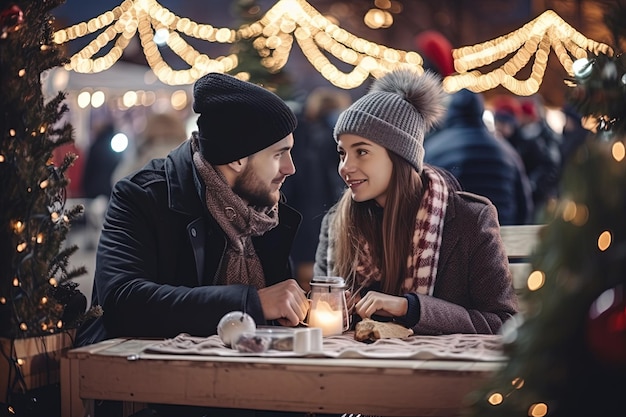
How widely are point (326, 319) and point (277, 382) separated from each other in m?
0.56

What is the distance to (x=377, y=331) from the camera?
2.91m

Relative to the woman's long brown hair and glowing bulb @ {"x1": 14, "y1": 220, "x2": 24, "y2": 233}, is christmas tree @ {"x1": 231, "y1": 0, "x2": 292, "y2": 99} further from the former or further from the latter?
glowing bulb @ {"x1": 14, "y1": 220, "x2": 24, "y2": 233}

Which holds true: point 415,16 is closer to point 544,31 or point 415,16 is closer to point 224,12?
point 224,12

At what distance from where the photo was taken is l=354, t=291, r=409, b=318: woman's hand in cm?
308

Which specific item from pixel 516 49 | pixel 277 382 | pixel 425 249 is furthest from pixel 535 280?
pixel 516 49

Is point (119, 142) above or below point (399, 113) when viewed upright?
above

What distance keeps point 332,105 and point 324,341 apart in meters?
5.21

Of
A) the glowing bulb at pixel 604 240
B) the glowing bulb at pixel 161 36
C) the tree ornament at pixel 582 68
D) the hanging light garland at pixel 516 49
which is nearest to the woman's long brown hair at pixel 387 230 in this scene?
the tree ornament at pixel 582 68

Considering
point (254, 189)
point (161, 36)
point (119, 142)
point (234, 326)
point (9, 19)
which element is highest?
point (161, 36)

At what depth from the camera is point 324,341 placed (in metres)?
2.88

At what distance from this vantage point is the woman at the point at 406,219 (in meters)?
3.43

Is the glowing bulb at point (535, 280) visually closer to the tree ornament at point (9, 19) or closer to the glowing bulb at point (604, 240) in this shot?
the glowing bulb at point (604, 240)

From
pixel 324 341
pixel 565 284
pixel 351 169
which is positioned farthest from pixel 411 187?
pixel 565 284

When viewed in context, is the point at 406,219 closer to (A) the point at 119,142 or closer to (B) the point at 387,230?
(B) the point at 387,230
